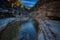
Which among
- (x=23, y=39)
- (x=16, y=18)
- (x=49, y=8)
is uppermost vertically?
(x=49, y=8)

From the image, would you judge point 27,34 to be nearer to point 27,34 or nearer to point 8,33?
point 27,34

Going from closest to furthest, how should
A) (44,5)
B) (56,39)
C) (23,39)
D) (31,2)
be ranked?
(56,39) < (23,39) < (31,2) < (44,5)

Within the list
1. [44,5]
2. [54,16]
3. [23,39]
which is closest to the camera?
[23,39]

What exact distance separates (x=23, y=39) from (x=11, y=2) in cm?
235

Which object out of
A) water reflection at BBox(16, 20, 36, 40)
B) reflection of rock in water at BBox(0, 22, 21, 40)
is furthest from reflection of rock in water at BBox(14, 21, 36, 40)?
reflection of rock in water at BBox(0, 22, 21, 40)

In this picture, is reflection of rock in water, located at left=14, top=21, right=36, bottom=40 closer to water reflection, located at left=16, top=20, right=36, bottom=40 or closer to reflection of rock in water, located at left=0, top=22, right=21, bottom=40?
water reflection, located at left=16, top=20, right=36, bottom=40

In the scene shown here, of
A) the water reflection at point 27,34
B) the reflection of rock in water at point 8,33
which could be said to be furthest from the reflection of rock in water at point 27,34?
the reflection of rock in water at point 8,33

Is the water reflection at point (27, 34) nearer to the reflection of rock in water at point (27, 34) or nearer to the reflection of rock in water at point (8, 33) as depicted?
the reflection of rock in water at point (27, 34)

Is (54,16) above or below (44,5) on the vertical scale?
below

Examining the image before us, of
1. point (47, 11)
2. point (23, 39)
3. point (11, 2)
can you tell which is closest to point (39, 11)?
point (47, 11)

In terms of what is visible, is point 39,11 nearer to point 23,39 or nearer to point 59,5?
point 59,5

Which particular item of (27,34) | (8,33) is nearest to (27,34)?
(27,34)

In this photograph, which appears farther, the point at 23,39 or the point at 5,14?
the point at 5,14

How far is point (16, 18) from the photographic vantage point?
4.72 metres
